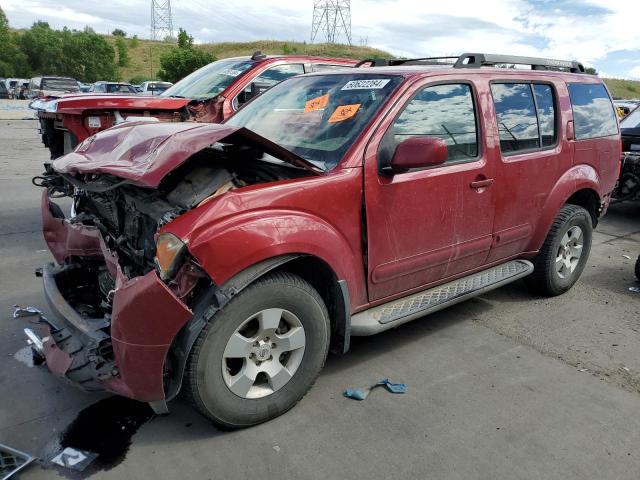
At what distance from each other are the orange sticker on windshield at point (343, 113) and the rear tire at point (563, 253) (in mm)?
2269

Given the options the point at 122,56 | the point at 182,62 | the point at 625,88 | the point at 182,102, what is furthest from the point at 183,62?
the point at 625,88

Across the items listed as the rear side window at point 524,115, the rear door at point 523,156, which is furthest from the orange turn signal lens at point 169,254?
the rear side window at point 524,115

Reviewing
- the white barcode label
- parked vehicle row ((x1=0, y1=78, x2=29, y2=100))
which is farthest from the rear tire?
parked vehicle row ((x1=0, y1=78, x2=29, y2=100))

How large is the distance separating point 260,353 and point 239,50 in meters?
76.5

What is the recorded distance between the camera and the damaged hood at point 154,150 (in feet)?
8.73

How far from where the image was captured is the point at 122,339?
97.8 inches

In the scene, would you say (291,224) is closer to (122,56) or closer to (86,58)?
(86,58)

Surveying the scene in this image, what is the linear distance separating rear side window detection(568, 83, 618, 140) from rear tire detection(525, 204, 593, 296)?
0.70 meters

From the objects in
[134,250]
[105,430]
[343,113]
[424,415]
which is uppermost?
[343,113]

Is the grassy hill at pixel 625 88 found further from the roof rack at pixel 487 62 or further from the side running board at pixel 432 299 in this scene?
the side running board at pixel 432 299

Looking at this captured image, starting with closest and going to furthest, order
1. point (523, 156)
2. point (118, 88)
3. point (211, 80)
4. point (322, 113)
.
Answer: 1. point (322, 113)
2. point (523, 156)
3. point (211, 80)
4. point (118, 88)

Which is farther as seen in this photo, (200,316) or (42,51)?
(42,51)

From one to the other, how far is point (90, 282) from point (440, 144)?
249cm

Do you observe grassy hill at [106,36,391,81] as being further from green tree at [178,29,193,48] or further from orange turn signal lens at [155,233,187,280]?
orange turn signal lens at [155,233,187,280]
